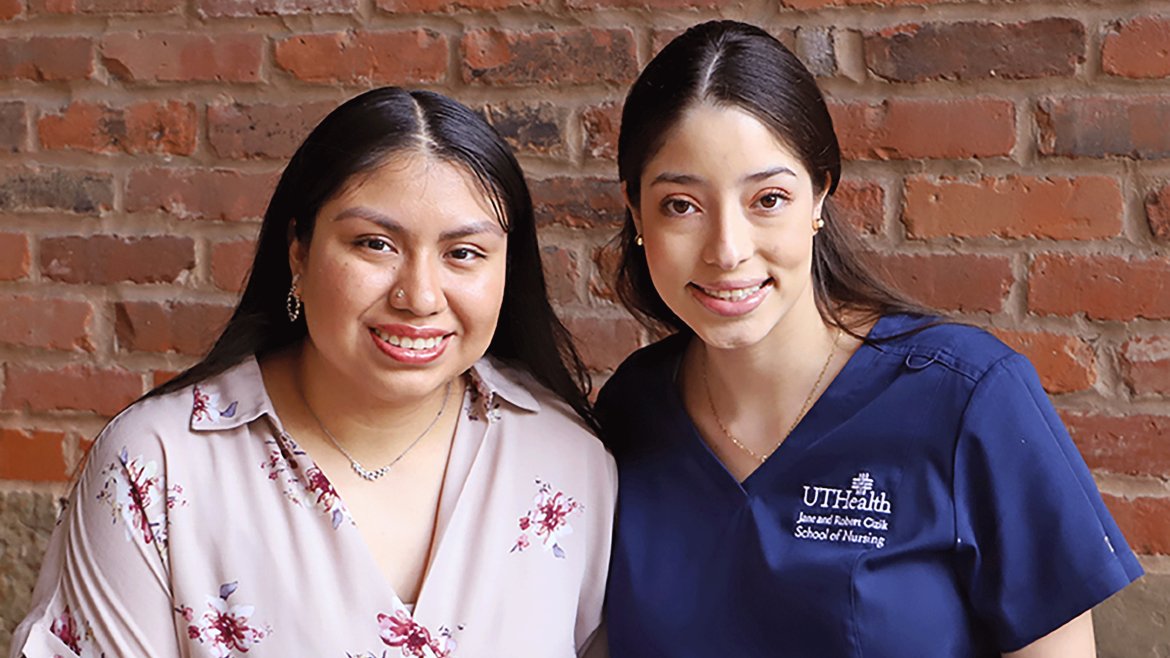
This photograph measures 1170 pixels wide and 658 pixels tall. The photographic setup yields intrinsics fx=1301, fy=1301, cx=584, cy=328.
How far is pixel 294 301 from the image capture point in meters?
1.47

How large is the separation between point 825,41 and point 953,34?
0.16 meters

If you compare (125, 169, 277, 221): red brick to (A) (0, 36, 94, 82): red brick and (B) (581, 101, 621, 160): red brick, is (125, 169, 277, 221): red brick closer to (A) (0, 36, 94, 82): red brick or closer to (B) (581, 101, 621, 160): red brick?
(A) (0, 36, 94, 82): red brick

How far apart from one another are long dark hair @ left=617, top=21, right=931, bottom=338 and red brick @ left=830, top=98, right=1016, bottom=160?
211mm

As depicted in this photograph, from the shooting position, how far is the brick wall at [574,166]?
1643 mm

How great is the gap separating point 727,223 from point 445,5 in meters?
0.72

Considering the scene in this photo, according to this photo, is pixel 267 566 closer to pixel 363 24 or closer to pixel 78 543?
pixel 78 543

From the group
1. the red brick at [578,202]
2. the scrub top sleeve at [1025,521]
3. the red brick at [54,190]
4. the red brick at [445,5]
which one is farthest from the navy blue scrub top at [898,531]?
the red brick at [54,190]

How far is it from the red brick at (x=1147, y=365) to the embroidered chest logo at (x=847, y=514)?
48cm

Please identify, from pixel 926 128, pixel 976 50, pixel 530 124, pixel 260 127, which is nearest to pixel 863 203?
pixel 926 128

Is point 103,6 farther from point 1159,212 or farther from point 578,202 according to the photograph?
point 1159,212

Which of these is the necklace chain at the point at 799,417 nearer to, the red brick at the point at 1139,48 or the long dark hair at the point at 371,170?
the long dark hair at the point at 371,170

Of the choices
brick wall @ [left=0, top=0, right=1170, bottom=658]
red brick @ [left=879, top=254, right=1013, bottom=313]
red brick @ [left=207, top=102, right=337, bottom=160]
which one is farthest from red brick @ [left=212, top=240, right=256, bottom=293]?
red brick @ [left=879, top=254, right=1013, bottom=313]

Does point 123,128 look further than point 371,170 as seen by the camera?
Yes

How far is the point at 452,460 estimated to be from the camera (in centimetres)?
148
